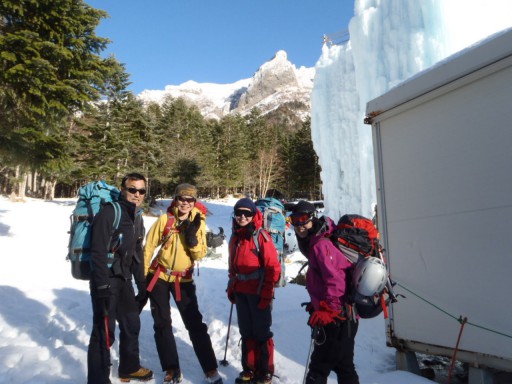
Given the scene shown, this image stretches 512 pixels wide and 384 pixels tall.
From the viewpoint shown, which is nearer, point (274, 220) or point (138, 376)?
point (138, 376)

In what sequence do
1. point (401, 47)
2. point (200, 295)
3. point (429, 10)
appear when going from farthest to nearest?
point (401, 47), point (429, 10), point (200, 295)

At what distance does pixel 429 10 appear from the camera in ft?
31.4

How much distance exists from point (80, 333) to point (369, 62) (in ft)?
37.4

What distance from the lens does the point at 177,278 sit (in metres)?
2.96

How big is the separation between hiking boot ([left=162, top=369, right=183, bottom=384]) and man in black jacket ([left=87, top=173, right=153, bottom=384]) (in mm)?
153

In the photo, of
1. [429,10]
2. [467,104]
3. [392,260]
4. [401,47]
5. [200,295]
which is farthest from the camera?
[401,47]

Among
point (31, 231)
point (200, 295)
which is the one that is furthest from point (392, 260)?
point (31, 231)

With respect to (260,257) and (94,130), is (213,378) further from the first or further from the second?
(94,130)

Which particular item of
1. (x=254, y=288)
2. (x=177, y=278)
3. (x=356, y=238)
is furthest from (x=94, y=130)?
(x=356, y=238)

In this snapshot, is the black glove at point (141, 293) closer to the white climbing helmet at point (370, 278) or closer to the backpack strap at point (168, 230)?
the backpack strap at point (168, 230)

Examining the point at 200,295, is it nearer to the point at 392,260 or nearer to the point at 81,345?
the point at 81,345

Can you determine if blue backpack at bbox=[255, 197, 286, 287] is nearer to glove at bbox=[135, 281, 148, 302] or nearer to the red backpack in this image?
glove at bbox=[135, 281, 148, 302]

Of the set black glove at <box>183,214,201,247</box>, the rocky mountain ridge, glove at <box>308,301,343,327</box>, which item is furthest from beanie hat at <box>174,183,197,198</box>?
the rocky mountain ridge

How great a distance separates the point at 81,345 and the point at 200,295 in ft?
8.73
